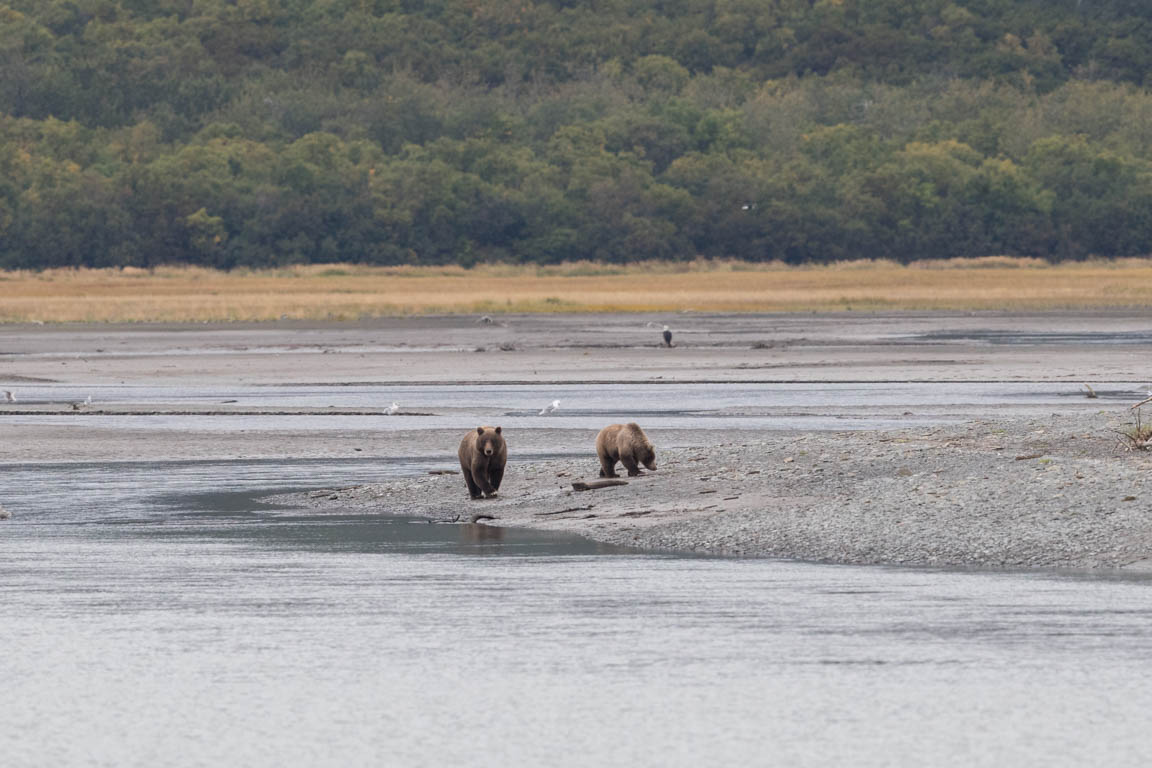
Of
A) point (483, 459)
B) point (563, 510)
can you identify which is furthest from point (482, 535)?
point (483, 459)

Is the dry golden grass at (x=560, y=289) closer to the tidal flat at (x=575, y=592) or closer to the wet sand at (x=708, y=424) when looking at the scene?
the wet sand at (x=708, y=424)

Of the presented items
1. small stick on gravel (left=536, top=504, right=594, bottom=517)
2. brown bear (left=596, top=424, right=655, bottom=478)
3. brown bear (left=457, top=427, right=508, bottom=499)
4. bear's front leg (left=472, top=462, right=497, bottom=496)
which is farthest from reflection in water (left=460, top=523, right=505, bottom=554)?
brown bear (left=596, top=424, right=655, bottom=478)

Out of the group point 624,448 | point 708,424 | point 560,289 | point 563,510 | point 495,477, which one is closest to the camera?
point 563,510

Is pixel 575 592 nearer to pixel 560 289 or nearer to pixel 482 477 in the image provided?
pixel 482 477

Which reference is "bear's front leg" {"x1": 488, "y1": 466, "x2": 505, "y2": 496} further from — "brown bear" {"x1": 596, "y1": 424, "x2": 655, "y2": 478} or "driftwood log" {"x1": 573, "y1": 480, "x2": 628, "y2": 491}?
"brown bear" {"x1": 596, "y1": 424, "x2": 655, "y2": 478}

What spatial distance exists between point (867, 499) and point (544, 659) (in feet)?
23.0

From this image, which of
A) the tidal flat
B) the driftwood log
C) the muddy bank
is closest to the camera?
the tidal flat

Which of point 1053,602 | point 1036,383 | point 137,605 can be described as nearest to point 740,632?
point 1053,602

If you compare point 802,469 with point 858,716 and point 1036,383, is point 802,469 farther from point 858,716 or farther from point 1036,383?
point 1036,383

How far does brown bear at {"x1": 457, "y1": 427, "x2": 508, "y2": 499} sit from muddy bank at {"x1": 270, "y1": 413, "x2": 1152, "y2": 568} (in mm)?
201

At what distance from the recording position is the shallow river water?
907 cm

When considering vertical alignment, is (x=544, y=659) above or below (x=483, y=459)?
below

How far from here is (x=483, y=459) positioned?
62.2ft

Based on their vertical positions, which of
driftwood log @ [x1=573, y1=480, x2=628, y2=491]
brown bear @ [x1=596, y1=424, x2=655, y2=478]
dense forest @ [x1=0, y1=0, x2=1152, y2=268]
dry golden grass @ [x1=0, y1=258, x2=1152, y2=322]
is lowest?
driftwood log @ [x1=573, y1=480, x2=628, y2=491]
